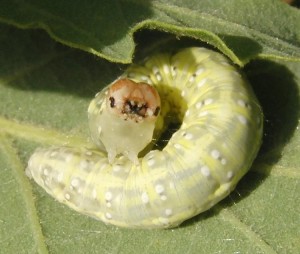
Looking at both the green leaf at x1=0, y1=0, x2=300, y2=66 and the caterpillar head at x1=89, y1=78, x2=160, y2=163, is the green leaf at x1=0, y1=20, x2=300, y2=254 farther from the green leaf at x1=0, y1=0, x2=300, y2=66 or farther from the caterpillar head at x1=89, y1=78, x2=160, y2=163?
the green leaf at x1=0, y1=0, x2=300, y2=66

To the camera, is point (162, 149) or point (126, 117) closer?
point (126, 117)

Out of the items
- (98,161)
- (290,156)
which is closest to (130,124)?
(98,161)

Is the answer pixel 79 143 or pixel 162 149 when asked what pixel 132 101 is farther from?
pixel 79 143

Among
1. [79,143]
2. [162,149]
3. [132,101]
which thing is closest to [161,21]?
[132,101]

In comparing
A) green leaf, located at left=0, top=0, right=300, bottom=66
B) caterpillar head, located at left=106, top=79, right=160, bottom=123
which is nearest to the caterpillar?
caterpillar head, located at left=106, top=79, right=160, bottom=123

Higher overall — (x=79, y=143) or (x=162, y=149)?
(x=162, y=149)

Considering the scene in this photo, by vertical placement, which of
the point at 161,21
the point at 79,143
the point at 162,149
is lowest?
the point at 79,143

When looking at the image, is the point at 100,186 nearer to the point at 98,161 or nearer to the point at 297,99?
the point at 98,161
